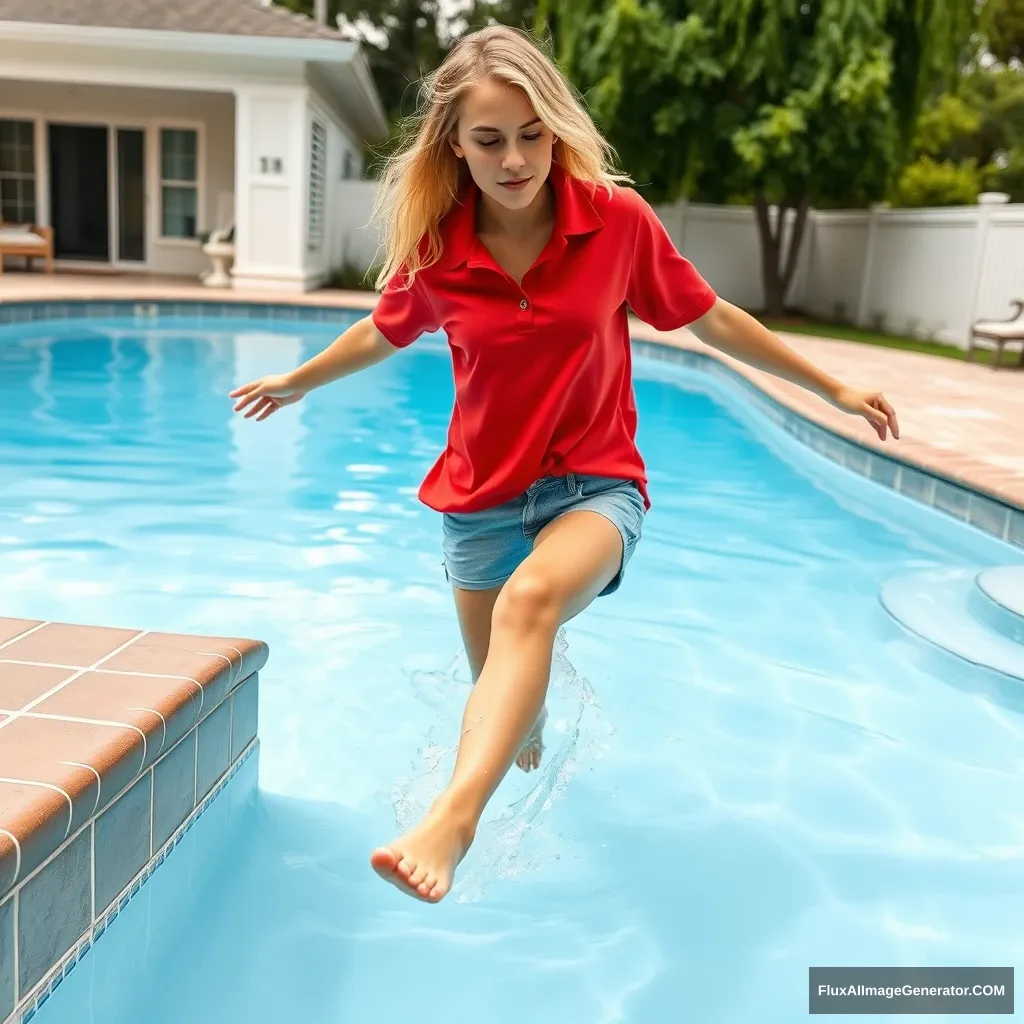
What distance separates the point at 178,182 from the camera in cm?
1702

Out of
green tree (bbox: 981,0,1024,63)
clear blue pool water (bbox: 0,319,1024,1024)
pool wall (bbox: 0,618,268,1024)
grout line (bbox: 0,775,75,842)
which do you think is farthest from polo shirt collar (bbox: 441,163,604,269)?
green tree (bbox: 981,0,1024,63)

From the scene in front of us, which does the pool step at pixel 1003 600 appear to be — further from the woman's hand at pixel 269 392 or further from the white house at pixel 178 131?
the white house at pixel 178 131

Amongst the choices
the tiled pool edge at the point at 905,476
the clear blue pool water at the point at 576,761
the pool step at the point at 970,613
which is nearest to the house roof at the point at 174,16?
the tiled pool edge at the point at 905,476

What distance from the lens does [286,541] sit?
507 cm

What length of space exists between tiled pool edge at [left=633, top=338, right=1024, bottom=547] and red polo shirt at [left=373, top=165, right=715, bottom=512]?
3.32 meters

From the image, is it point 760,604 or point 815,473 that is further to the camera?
point 815,473

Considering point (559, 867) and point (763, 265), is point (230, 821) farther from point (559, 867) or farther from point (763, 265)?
point (763, 265)

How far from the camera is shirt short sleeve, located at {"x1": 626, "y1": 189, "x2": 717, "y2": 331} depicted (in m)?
2.23

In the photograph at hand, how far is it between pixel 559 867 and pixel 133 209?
16566 mm

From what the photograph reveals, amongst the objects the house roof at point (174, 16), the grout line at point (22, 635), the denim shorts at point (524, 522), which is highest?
the house roof at point (174, 16)

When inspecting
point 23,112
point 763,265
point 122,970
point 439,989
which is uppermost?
point 23,112

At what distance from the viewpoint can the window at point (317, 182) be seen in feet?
51.2

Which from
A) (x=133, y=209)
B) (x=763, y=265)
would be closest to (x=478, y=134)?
(x=763, y=265)

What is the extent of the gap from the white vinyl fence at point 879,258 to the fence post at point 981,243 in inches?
0.5
